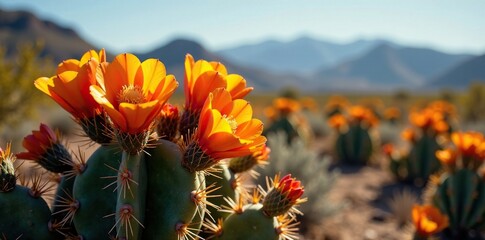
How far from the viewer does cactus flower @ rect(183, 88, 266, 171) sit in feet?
5.65

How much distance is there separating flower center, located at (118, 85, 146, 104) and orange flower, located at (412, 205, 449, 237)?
8.98ft

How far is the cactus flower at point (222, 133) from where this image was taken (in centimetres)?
172

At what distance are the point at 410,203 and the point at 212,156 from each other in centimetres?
515

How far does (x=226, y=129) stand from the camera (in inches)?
67.7

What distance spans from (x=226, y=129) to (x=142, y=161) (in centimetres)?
41

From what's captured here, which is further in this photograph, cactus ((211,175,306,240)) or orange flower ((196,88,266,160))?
cactus ((211,175,306,240))

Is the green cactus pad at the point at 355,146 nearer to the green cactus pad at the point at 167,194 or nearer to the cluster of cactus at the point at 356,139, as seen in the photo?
the cluster of cactus at the point at 356,139

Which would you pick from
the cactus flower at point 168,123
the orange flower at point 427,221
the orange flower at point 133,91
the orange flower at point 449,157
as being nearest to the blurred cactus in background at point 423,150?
the orange flower at point 449,157

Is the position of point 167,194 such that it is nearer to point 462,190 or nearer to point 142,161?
point 142,161

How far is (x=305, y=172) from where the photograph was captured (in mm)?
6129

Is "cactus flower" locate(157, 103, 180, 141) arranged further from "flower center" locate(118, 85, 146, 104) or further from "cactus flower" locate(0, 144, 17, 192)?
"cactus flower" locate(0, 144, 17, 192)

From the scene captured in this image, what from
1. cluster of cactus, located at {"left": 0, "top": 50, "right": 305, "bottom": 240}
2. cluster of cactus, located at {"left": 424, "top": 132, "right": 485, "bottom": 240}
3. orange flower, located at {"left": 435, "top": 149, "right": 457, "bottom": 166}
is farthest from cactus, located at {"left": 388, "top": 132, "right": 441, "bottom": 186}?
cluster of cactus, located at {"left": 0, "top": 50, "right": 305, "bottom": 240}

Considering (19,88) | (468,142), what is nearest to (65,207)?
(468,142)

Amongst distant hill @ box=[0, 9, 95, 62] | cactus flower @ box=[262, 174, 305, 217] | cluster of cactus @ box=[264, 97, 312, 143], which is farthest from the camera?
distant hill @ box=[0, 9, 95, 62]
